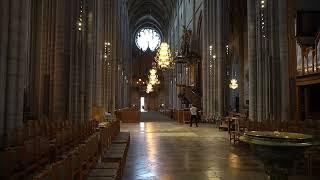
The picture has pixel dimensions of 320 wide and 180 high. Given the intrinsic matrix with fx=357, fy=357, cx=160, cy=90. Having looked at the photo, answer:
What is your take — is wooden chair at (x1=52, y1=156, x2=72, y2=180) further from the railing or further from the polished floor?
the railing

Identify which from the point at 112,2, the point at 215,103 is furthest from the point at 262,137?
the point at 112,2

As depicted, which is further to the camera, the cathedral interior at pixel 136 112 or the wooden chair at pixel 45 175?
the cathedral interior at pixel 136 112

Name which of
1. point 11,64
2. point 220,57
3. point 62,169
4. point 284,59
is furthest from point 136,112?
point 62,169

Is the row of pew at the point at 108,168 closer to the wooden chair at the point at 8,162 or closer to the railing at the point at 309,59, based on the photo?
the wooden chair at the point at 8,162

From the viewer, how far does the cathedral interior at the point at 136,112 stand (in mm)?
5469

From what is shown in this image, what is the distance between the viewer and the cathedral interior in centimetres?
547

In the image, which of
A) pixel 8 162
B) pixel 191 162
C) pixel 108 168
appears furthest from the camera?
pixel 191 162

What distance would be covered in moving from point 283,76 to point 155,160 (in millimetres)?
7415

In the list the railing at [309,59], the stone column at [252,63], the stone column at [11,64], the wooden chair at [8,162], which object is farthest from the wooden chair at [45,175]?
the railing at [309,59]

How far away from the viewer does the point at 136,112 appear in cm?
2817

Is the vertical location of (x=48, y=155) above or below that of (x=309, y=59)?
below

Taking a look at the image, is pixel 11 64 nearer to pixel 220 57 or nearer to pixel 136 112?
pixel 136 112

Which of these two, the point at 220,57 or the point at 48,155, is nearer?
the point at 48,155

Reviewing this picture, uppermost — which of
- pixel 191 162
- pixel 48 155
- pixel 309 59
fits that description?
pixel 309 59
